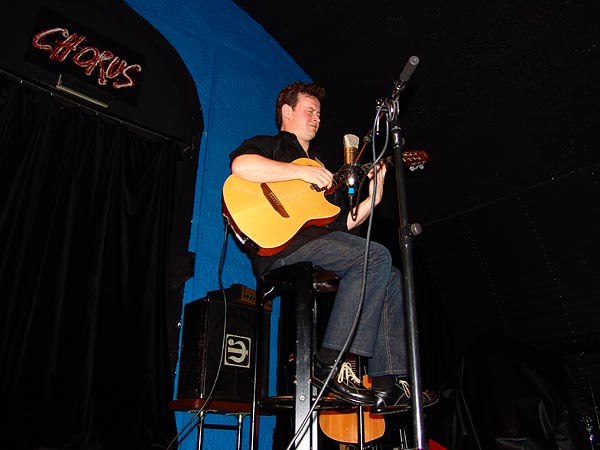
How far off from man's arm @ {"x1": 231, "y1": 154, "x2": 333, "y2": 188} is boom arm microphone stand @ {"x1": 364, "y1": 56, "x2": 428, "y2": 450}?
1.25 feet

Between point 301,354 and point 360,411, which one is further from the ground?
point 301,354

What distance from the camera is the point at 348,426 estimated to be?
3039mm

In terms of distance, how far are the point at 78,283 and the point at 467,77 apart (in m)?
2.92

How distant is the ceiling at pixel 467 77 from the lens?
3346mm

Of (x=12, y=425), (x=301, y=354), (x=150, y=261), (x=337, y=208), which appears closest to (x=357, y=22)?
(x=337, y=208)

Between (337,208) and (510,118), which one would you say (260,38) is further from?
(337,208)

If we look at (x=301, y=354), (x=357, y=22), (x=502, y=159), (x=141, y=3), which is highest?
(x=357, y=22)

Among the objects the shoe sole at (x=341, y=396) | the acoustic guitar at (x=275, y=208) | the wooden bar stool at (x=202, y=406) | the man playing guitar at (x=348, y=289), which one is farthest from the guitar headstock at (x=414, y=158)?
the wooden bar stool at (x=202, y=406)

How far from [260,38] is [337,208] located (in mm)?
2312

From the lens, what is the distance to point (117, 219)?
9.33 feet

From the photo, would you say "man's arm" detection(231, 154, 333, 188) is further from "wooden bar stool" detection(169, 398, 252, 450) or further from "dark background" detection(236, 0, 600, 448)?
"dark background" detection(236, 0, 600, 448)

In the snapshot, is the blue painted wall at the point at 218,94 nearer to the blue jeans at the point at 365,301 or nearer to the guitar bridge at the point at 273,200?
the guitar bridge at the point at 273,200

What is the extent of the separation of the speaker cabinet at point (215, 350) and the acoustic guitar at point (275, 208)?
0.69m

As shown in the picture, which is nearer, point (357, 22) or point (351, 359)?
point (351, 359)
